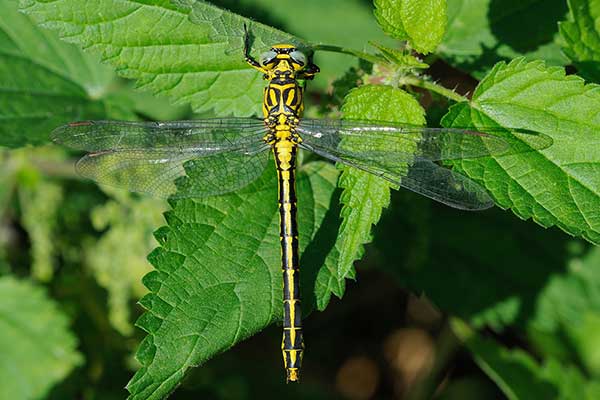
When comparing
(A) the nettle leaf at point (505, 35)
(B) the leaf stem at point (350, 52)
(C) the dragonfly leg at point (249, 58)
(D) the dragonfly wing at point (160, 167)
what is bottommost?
(D) the dragonfly wing at point (160, 167)

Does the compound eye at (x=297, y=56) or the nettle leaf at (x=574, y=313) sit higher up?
the compound eye at (x=297, y=56)

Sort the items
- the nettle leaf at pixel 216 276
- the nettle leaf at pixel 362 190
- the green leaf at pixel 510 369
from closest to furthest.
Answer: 1. the nettle leaf at pixel 362 190
2. the nettle leaf at pixel 216 276
3. the green leaf at pixel 510 369

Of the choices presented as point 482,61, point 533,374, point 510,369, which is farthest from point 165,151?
point 533,374

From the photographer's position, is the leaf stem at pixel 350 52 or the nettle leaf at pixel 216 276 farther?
the leaf stem at pixel 350 52

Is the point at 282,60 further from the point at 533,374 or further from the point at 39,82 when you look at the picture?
the point at 533,374

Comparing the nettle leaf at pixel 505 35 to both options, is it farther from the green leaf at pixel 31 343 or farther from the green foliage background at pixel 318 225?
the green leaf at pixel 31 343

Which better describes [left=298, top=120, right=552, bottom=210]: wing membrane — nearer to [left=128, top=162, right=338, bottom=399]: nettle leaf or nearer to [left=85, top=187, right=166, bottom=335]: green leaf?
[left=128, top=162, right=338, bottom=399]: nettle leaf

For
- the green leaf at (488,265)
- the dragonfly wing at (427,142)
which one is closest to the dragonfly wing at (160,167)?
the dragonfly wing at (427,142)

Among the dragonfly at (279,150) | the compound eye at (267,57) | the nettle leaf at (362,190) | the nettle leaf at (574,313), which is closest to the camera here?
the nettle leaf at (362,190)
